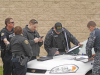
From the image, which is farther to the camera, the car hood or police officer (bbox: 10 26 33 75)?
police officer (bbox: 10 26 33 75)

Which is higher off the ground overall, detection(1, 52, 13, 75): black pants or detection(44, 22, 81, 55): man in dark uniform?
detection(44, 22, 81, 55): man in dark uniform

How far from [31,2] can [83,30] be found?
2.38m

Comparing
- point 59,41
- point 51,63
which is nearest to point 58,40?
point 59,41

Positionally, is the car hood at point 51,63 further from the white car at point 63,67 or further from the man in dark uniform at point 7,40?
the man in dark uniform at point 7,40

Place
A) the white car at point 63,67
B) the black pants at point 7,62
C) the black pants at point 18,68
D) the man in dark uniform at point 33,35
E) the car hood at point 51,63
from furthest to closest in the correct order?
1. the black pants at point 7,62
2. the man in dark uniform at point 33,35
3. the black pants at point 18,68
4. the car hood at point 51,63
5. the white car at point 63,67

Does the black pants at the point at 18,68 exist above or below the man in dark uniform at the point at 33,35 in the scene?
below

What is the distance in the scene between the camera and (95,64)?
15.2 feet

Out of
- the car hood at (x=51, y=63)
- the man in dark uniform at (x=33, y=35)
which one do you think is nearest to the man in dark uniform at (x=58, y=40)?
the man in dark uniform at (x=33, y=35)

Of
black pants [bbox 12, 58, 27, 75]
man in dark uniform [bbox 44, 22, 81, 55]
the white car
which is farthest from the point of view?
man in dark uniform [bbox 44, 22, 81, 55]

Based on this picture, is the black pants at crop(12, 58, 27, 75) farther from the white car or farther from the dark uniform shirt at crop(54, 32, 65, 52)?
the dark uniform shirt at crop(54, 32, 65, 52)

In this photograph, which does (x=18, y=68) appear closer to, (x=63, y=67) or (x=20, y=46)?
(x=20, y=46)

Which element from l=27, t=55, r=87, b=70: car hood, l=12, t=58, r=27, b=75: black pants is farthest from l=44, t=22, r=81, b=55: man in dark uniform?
l=12, t=58, r=27, b=75: black pants

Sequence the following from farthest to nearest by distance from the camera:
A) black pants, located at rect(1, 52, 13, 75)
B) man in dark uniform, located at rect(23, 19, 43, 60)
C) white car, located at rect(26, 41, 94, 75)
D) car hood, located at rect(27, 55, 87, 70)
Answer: black pants, located at rect(1, 52, 13, 75) → man in dark uniform, located at rect(23, 19, 43, 60) → car hood, located at rect(27, 55, 87, 70) → white car, located at rect(26, 41, 94, 75)

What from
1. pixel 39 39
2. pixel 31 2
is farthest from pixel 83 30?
pixel 39 39
